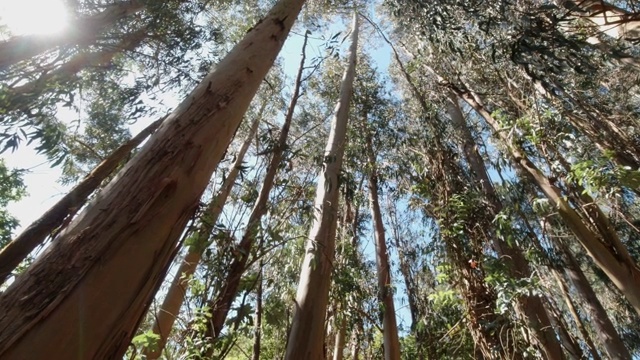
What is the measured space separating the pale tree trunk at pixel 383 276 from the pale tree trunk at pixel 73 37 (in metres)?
3.72

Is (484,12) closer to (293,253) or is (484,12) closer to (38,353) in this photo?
(293,253)

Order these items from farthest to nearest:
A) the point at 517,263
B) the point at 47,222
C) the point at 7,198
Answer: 1. the point at 7,198
2. the point at 517,263
3. the point at 47,222

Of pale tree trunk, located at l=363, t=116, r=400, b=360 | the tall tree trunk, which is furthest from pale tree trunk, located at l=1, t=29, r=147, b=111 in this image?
the tall tree trunk

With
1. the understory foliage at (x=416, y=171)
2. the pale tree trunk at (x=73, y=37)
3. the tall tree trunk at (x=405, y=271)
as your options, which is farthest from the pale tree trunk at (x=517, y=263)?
the pale tree trunk at (x=73, y=37)

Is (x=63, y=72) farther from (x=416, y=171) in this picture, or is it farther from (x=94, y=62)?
(x=416, y=171)

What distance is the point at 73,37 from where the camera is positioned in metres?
4.28

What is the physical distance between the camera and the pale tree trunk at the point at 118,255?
740mm

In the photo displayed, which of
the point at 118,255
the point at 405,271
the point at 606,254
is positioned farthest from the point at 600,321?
the point at 118,255

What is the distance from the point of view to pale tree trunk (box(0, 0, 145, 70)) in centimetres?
375

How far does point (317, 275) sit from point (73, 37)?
3999 mm

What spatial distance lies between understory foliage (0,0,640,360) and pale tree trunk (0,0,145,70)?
0.02 m

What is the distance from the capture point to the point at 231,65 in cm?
183

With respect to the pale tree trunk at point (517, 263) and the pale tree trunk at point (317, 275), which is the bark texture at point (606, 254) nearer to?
the pale tree trunk at point (517, 263)

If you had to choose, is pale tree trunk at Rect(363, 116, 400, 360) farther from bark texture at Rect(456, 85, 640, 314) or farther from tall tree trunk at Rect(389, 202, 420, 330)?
bark texture at Rect(456, 85, 640, 314)
